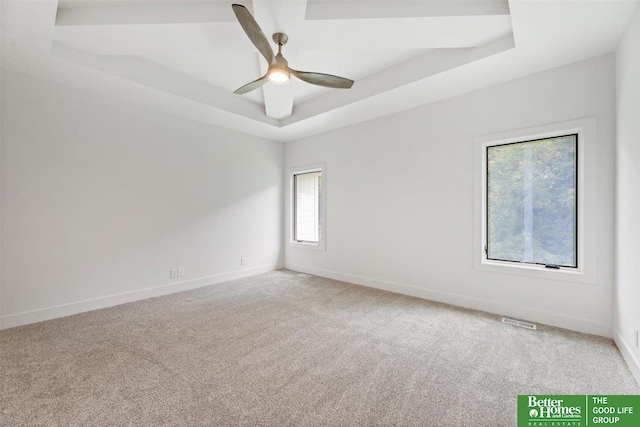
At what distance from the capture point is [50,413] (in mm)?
1603

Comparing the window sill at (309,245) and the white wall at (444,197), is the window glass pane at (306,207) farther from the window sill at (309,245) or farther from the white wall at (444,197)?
the white wall at (444,197)

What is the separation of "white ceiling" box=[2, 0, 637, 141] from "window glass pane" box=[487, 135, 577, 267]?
0.86 metres

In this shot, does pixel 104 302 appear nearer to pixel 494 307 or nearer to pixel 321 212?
pixel 321 212

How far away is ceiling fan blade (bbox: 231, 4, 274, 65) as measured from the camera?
184cm

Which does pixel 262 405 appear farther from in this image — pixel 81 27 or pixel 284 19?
pixel 81 27

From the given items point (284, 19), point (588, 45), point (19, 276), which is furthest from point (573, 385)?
point (19, 276)

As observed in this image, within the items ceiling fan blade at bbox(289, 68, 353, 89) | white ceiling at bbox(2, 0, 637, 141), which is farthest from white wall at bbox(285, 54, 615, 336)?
ceiling fan blade at bbox(289, 68, 353, 89)

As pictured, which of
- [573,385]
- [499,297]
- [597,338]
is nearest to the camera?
[573,385]

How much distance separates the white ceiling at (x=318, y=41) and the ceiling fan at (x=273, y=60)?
0.88 ft

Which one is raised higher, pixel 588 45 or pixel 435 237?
pixel 588 45

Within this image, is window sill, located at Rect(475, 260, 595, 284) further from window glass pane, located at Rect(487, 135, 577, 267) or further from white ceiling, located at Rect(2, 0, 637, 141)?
white ceiling, located at Rect(2, 0, 637, 141)

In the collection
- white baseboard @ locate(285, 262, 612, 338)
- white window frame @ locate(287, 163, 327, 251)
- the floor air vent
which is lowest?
the floor air vent

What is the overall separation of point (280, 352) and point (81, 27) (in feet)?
10.9

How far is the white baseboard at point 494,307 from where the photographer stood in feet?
8.61
